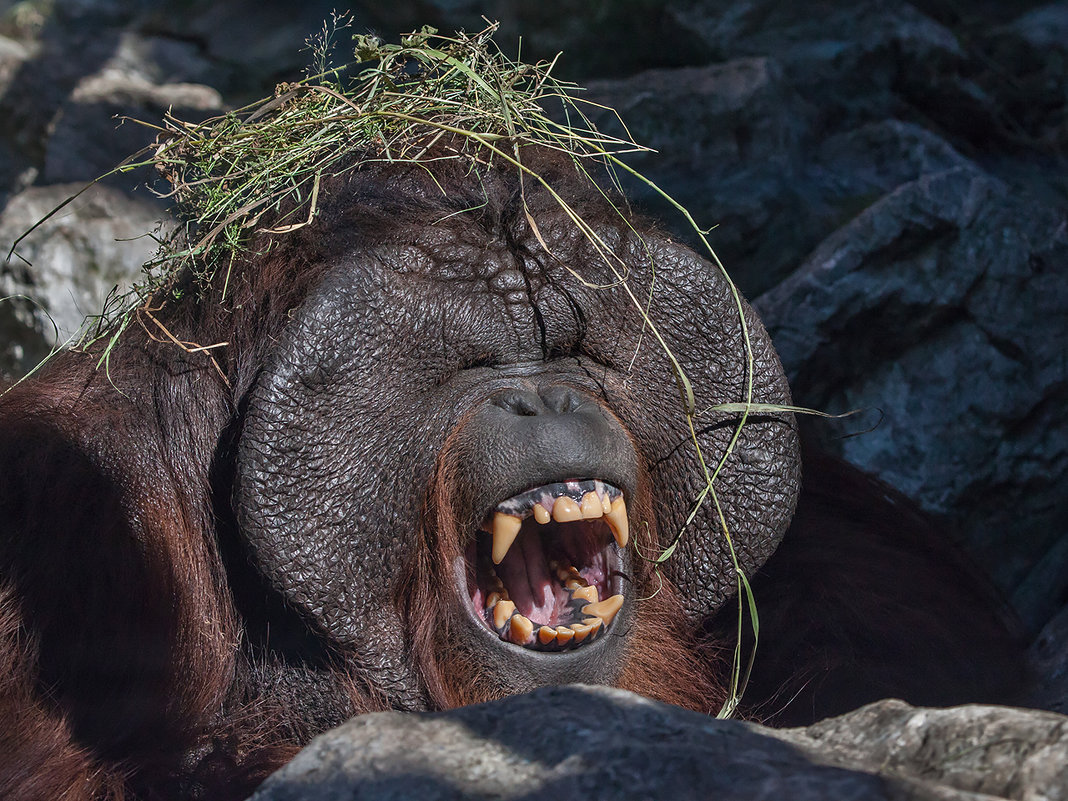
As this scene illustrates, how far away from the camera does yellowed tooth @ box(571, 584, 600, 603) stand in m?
2.13

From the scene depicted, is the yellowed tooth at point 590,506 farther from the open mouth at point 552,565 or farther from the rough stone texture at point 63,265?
Answer: the rough stone texture at point 63,265

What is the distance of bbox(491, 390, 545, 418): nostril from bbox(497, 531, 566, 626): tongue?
310 millimetres

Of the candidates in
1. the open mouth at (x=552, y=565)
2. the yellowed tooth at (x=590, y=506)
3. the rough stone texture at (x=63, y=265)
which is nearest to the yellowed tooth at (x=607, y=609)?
the open mouth at (x=552, y=565)

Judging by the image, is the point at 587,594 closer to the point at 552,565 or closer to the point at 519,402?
the point at 552,565

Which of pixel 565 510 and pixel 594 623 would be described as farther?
pixel 594 623

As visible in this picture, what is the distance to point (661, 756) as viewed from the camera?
1.20 metres

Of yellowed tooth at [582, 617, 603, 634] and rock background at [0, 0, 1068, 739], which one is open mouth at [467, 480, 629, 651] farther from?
rock background at [0, 0, 1068, 739]

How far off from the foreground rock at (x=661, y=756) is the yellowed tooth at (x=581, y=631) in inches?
26.1

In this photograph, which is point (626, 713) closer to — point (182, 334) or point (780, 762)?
point (780, 762)

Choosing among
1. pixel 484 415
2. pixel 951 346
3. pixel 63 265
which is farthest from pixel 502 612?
pixel 63 265

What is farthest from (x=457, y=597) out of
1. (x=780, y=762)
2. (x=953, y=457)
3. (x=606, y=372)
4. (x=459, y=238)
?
(x=953, y=457)

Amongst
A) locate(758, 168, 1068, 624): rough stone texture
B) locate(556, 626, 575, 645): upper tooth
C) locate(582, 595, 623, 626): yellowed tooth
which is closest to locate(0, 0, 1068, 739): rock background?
locate(758, 168, 1068, 624): rough stone texture

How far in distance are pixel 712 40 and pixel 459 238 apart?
107 inches

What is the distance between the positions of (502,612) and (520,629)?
0.06m
